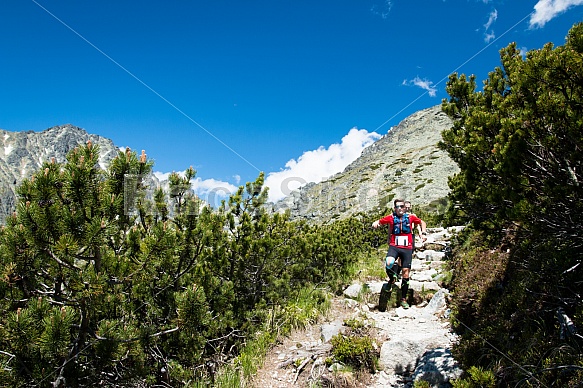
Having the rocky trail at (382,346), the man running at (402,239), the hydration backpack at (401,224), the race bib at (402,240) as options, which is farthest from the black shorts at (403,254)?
the rocky trail at (382,346)

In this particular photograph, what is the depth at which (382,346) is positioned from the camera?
5.56 meters

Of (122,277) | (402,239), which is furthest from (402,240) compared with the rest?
(122,277)

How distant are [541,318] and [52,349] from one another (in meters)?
4.88

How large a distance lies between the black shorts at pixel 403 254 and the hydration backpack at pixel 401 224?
0.39m

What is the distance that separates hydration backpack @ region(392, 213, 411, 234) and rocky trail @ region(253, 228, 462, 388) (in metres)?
1.46

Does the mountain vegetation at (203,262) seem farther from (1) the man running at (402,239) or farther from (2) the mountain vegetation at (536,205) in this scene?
(1) the man running at (402,239)

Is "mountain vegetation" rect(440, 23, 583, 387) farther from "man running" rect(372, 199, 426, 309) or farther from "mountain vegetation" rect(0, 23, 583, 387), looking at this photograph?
"man running" rect(372, 199, 426, 309)

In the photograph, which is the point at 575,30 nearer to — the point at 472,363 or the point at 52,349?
the point at 472,363

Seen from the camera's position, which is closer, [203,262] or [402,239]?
[203,262]

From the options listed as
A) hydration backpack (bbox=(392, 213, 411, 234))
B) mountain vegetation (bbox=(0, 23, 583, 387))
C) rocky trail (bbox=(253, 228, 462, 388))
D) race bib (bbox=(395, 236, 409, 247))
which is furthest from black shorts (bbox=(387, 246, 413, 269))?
mountain vegetation (bbox=(0, 23, 583, 387))

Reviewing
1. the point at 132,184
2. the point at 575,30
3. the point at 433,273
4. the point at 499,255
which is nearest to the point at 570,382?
the point at 575,30

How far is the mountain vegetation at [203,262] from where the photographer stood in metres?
3.16

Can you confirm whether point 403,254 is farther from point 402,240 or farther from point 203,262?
point 203,262

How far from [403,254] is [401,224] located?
2.15 ft
